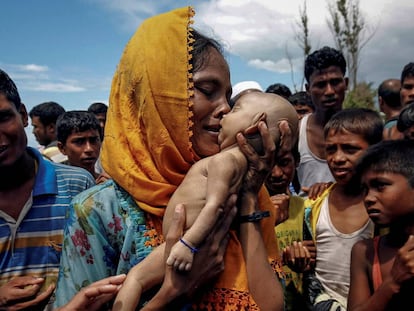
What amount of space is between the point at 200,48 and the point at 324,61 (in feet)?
11.5

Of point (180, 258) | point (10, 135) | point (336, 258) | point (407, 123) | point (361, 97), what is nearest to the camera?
point (180, 258)

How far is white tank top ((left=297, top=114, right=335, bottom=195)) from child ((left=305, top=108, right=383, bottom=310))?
34.9 inches

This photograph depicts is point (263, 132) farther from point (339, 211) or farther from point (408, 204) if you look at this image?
point (339, 211)

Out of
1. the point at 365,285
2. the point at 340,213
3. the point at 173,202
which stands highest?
the point at 173,202

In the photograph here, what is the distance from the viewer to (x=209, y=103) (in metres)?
1.82

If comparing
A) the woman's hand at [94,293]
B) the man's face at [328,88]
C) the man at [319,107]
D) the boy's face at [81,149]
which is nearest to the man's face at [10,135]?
the woman's hand at [94,293]

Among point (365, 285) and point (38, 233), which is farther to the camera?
point (365, 285)

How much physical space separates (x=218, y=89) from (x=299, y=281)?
183 centimetres

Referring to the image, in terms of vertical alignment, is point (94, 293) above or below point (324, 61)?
below

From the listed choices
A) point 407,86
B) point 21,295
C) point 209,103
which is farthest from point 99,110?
point 209,103

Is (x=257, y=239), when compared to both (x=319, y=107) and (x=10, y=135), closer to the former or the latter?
(x=10, y=135)

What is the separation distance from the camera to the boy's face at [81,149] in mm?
5207

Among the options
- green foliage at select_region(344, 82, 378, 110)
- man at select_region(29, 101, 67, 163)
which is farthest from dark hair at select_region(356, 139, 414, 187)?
green foliage at select_region(344, 82, 378, 110)

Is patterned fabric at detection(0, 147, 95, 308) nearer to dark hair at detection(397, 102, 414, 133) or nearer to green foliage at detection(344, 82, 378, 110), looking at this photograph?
dark hair at detection(397, 102, 414, 133)
